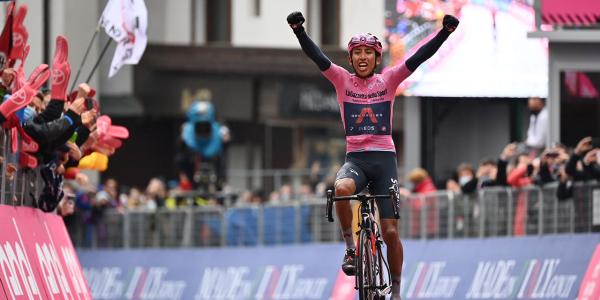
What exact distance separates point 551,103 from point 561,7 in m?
1.21

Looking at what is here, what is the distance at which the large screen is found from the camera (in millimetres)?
31422

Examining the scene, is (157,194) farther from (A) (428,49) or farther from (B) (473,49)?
(A) (428,49)

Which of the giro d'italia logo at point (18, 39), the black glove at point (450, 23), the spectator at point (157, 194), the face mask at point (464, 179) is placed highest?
the black glove at point (450, 23)

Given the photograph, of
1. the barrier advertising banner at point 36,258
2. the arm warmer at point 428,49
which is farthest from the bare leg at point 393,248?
the barrier advertising banner at point 36,258

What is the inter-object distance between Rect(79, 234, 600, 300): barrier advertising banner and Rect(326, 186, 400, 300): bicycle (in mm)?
5301

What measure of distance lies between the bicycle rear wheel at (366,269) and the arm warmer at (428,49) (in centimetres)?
154

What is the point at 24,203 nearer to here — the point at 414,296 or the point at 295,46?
the point at 414,296

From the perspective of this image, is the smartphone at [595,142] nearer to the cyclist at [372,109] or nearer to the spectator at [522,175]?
the spectator at [522,175]

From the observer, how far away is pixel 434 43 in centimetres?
1666

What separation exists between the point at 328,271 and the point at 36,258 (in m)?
9.27

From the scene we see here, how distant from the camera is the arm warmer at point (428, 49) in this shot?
16.6m

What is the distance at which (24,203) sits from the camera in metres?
18.3

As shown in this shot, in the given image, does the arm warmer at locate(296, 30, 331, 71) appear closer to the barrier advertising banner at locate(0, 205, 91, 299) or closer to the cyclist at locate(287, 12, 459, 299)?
the cyclist at locate(287, 12, 459, 299)

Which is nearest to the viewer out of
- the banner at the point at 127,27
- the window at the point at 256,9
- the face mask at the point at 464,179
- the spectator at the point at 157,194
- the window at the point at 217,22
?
the banner at the point at 127,27
